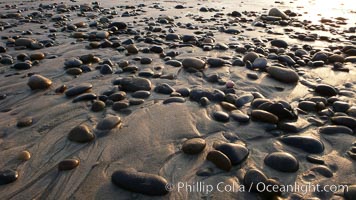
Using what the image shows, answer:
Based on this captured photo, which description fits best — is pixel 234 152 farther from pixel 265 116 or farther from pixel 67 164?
pixel 67 164

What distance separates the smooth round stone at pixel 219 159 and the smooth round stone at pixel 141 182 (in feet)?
1.42

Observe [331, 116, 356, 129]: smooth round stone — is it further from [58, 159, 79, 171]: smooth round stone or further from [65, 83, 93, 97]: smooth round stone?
[65, 83, 93, 97]: smooth round stone

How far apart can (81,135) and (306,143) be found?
6.30 feet

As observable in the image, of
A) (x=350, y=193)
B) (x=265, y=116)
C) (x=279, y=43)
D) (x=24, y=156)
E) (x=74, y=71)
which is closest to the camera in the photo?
(x=350, y=193)

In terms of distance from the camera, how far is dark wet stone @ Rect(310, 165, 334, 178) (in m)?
2.17

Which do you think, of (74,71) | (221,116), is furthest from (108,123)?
(74,71)

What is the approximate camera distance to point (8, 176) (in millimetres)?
2070

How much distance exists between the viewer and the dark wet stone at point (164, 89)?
3520 millimetres

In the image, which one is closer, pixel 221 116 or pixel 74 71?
pixel 221 116

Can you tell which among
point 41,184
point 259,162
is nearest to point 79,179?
point 41,184

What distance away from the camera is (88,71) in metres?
4.21

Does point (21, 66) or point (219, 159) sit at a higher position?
point (219, 159)

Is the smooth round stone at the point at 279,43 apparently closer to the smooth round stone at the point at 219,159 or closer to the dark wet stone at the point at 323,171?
the dark wet stone at the point at 323,171

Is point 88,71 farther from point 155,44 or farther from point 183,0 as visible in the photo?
point 183,0
